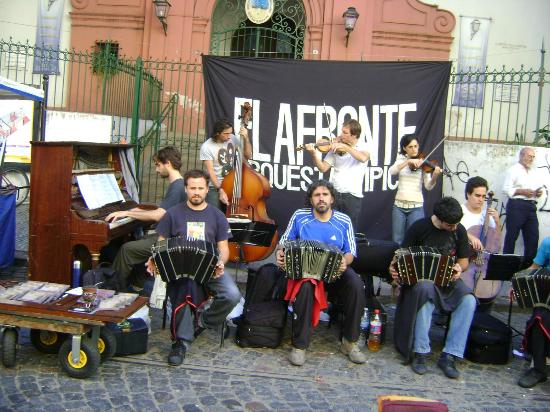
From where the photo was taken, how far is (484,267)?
5.80 metres

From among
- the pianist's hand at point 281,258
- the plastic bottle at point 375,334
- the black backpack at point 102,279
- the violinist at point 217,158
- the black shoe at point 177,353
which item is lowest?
the black shoe at point 177,353

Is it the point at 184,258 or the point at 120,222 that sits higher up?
the point at 120,222

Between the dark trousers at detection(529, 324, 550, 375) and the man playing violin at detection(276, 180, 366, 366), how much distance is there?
1344 millimetres

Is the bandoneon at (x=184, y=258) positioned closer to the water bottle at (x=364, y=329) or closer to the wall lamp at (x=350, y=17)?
the water bottle at (x=364, y=329)

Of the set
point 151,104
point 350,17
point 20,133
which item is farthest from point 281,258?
point 350,17

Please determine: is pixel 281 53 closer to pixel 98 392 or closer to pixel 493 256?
pixel 493 256

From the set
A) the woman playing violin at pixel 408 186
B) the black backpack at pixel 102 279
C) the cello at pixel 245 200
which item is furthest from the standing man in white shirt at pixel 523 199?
the black backpack at pixel 102 279

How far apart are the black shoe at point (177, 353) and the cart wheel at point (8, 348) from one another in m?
1.12

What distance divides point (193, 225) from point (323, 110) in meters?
3.47

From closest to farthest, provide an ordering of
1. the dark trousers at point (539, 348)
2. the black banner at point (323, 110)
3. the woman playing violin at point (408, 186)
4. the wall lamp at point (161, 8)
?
the dark trousers at point (539, 348), the woman playing violin at point (408, 186), the black banner at point (323, 110), the wall lamp at point (161, 8)

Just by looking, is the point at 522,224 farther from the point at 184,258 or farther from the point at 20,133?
the point at 20,133

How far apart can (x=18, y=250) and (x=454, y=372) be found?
18.1 feet

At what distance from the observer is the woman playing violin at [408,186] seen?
6848 millimetres

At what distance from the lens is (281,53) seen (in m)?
14.8
